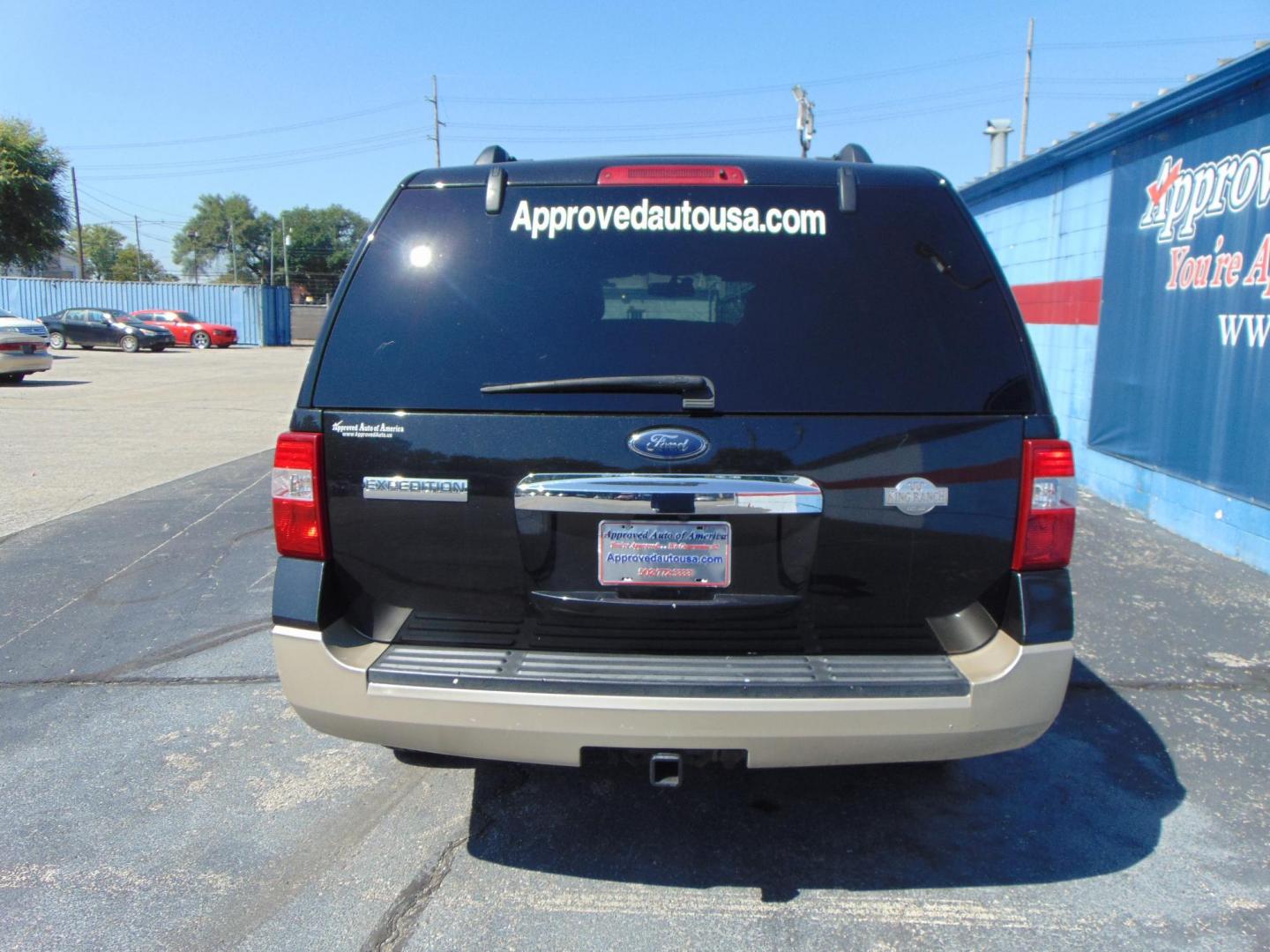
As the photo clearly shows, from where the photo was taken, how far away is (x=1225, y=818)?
3.39 m

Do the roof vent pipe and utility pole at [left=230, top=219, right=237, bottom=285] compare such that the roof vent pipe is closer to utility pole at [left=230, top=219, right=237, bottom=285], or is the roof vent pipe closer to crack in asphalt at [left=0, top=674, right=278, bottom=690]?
crack in asphalt at [left=0, top=674, right=278, bottom=690]

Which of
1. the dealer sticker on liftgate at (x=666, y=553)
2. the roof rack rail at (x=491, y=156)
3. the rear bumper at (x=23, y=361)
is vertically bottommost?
the rear bumper at (x=23, y=361)

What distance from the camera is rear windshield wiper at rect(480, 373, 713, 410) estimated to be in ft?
8.60

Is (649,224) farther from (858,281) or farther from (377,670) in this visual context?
(377,670)

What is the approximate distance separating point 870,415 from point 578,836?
68.3 inches

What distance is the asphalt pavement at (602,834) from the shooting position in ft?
9.14

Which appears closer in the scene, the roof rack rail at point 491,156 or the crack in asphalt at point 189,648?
the roof rack rail at point 491,156

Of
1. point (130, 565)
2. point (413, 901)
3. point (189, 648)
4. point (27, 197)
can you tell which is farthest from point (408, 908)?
point (27, 197)

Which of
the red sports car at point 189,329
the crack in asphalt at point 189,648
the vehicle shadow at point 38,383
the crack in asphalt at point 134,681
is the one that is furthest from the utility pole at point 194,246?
the crack in asphalt at point 134,681

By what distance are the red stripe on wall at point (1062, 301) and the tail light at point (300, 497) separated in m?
7.81

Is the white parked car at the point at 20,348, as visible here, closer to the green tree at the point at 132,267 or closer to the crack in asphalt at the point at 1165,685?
the crack in asphalt at the point at 1165,685

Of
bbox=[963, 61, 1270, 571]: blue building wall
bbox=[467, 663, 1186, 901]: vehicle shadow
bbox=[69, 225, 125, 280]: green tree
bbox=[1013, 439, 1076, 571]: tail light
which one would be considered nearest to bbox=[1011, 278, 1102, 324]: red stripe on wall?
bbox=[963, 61, 1270, 571]: blue building wall

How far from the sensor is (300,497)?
274 cm

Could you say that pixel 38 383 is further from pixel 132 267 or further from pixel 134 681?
pixel 132 267
